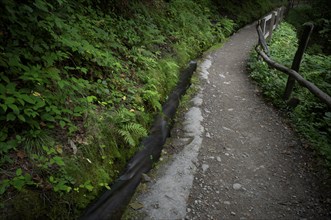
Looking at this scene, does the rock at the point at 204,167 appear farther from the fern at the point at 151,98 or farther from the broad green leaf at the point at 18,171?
the broad green leaf at the point at 18,171

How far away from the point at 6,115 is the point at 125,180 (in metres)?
2.01

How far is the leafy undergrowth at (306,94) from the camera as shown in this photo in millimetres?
5364

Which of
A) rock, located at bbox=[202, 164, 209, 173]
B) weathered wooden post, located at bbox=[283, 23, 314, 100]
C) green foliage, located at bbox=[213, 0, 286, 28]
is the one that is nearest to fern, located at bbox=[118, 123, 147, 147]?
rock, located at bbox=[202, 164, 209, 173]

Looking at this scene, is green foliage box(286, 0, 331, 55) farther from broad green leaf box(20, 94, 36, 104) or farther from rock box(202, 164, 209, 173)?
broad green leaf box(20, 94, 36, 104)

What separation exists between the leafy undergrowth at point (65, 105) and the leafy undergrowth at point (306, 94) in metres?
3.22

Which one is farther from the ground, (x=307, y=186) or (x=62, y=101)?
(x=62, y=101)

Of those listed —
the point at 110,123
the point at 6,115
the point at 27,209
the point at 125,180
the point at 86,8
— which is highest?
the point at 86,8

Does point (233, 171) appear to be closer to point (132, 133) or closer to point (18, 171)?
point (132, 133)

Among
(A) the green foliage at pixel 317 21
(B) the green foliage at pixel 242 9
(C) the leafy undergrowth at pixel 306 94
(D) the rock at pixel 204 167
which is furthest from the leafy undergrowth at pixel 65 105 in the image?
(A) the green foliage at pixel 317 21

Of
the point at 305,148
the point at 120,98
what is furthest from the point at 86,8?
the point at 305,148

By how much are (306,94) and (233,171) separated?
413 cm

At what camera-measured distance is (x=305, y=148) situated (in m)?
5.21

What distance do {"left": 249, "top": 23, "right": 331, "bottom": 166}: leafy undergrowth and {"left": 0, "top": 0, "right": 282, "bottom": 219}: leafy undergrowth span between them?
322 cm

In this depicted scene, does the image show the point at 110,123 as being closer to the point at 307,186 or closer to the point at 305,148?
the point at 307,186
